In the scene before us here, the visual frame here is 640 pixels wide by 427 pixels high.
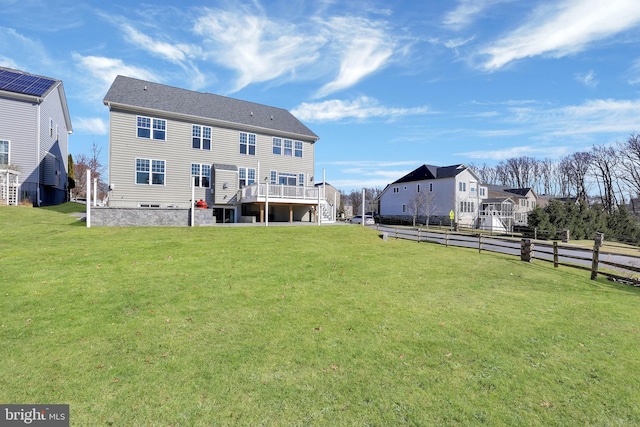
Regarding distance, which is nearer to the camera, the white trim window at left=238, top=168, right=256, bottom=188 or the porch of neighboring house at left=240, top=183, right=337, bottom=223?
the porch of neighboring house at left=240, top=183, right=337, bottom=223

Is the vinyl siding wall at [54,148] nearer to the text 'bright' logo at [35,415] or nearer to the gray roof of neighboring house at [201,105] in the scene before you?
the gray roof of neighboring house at [201,105]

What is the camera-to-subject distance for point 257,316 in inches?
241

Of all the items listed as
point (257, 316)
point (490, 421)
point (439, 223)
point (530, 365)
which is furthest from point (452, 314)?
point (439, 223)

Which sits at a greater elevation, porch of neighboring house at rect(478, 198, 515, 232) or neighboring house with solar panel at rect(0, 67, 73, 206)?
neighboring house with solar panel at rect(0, 67, 73, 206)

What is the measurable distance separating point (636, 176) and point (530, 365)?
205 ft

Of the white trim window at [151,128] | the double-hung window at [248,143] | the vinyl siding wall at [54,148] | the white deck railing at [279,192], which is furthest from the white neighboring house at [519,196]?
the vinyl siding wall at [54,148]

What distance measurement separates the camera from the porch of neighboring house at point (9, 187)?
739 inches

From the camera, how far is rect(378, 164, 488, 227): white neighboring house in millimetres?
47188

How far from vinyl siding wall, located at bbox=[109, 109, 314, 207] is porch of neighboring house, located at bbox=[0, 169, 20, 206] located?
20.5 feet

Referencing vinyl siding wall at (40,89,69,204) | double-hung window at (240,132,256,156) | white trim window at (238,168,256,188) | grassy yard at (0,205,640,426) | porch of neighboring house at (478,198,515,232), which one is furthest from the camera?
porch of neighboring house at (478,198,515,232)

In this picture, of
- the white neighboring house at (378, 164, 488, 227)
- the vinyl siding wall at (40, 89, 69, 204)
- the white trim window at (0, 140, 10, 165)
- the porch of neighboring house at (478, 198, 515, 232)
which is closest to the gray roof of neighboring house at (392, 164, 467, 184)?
the white neighboring house at (378, 164, 488, 227)

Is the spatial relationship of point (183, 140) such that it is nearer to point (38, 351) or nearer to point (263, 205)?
point (263, 205)

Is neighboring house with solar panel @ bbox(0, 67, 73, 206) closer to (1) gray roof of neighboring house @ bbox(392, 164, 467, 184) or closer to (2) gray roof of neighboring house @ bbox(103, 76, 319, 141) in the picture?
(2) gray roof of neighboring house @ bbox(103, 76, 319, 141)

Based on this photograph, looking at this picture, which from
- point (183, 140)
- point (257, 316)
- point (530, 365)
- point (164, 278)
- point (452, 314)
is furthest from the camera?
point (183, 140)
